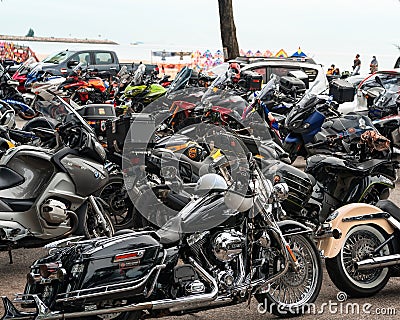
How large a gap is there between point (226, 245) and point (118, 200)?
292 centimetres

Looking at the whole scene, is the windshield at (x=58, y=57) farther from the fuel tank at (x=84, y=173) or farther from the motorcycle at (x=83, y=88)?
the fuel tank at (x=84, y=173)

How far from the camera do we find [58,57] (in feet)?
83.3

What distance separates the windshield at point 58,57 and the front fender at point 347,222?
19595 millimetres

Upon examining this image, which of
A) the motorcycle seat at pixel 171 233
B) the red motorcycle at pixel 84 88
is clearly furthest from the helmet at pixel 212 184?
the red motorcycle at pixel 84 88

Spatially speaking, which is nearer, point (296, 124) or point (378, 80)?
point (296, 124)

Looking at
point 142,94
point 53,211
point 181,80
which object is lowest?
point 53,211

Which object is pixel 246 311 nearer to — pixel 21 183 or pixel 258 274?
pixel 258 274

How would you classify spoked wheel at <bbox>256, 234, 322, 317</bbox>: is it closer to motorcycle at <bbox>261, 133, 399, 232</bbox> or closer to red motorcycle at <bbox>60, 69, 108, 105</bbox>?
motorcycle at <bbox>261, 133, 399, 232</bbox>

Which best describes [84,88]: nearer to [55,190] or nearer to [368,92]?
[368,92]

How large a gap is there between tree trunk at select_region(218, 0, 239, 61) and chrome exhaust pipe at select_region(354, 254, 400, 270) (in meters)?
17.5

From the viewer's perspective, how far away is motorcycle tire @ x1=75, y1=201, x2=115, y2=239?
7004 millimetres

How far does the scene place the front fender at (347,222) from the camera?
20.4 ft

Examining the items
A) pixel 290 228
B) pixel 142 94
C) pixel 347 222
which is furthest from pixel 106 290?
pixel 142 94

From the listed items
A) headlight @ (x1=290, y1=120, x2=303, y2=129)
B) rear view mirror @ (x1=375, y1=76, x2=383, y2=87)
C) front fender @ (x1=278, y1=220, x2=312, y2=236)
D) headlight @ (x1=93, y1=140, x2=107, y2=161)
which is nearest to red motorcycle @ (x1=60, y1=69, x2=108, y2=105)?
headlight @ (x1=290, y1=120, x2=303, y2=129)
